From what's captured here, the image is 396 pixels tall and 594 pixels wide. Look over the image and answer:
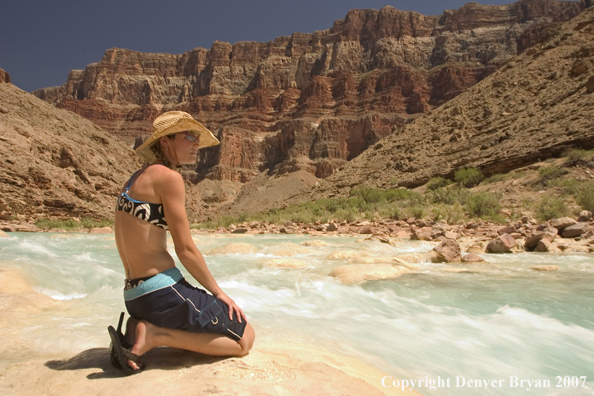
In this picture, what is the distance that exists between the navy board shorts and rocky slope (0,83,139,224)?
1891 cm

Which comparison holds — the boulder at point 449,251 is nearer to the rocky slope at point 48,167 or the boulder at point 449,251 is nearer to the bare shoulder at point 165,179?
the bare shoulder at point 165,179

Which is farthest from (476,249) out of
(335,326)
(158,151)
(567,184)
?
(567,184)

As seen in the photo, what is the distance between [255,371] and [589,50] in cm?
3880

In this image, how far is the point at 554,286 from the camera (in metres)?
5.68

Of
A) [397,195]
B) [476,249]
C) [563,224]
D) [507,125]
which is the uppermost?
[507,125]

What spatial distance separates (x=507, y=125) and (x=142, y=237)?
32505 mm

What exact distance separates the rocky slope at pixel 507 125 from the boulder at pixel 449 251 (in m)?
18.6

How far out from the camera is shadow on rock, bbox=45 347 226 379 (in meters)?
2.18

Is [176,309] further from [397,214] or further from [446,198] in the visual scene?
[446,198]

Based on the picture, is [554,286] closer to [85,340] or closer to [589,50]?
[85,340]

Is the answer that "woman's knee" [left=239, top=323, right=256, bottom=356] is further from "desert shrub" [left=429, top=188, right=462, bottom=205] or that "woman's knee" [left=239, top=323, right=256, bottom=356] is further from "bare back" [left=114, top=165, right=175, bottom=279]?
"desert shrub" [left=429, top=188, right=462, bottom=205]

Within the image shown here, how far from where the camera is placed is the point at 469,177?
24.7 metres

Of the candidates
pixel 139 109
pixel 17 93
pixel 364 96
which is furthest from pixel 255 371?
pixel 139 109

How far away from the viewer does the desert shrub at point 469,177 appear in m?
24.5
